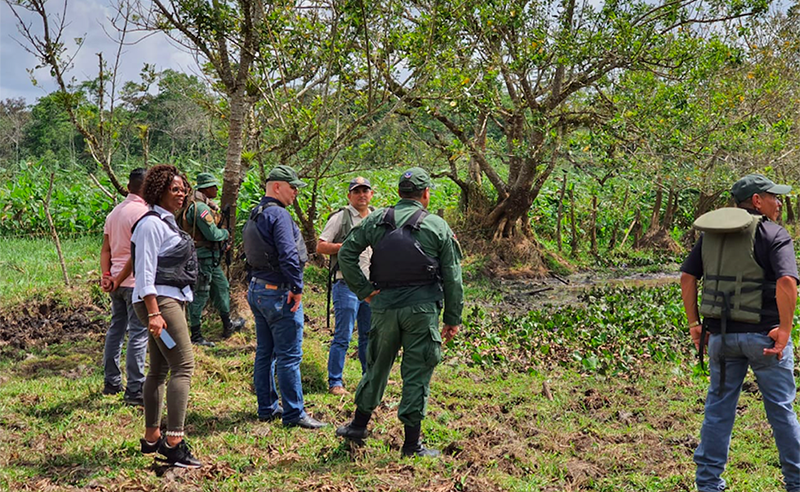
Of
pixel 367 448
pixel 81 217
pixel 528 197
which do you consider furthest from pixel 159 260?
pixel 528 197

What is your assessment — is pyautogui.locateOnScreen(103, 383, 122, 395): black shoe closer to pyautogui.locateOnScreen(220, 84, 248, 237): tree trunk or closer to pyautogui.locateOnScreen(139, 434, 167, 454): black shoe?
pyautogui.locateOnScreen(139, 434, 167, 454): black shoe

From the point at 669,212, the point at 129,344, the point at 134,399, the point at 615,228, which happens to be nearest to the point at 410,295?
the point at 129,344

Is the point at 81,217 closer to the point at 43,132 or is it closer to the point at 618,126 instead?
the point at 618,126

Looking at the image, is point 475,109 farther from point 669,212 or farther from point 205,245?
point 669,212

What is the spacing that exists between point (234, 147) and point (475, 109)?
5044 mm

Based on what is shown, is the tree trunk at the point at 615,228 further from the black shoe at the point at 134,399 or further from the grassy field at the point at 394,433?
the black shoe at the point at 134,399

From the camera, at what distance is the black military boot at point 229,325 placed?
26.9 ft

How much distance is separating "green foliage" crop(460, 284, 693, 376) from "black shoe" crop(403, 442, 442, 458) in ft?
9.71

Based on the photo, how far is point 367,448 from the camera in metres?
4.86

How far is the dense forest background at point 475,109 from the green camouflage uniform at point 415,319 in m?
4.42

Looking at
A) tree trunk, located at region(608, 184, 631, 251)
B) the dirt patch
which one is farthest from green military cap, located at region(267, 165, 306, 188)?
tree trunk, located at region(608, 184, 631, 251)

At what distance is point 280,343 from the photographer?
519 centimetres

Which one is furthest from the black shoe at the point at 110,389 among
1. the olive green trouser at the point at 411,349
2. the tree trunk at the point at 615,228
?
the tree trunk at the point at 615,228

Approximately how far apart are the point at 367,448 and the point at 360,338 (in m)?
1.74
